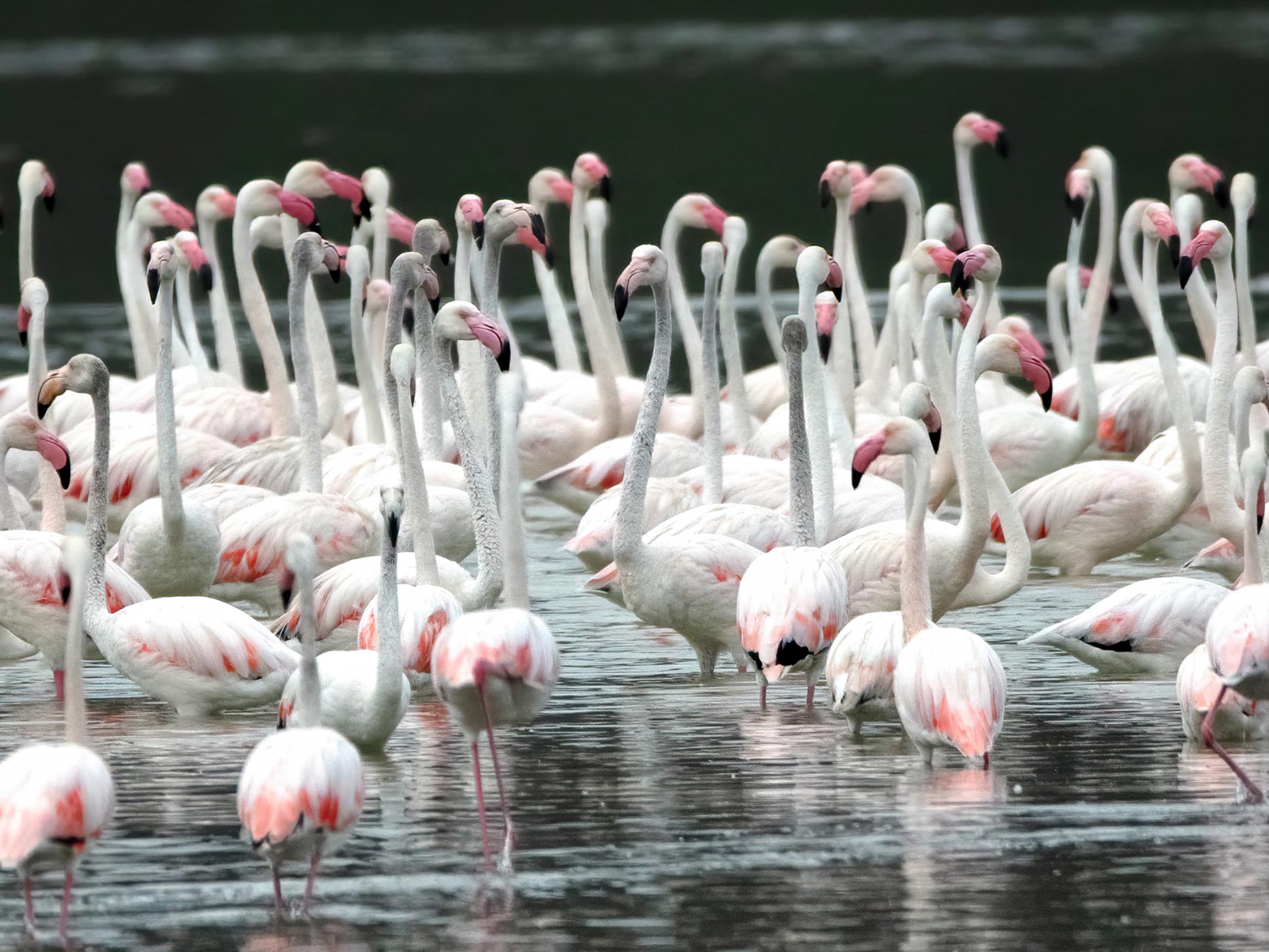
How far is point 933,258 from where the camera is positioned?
37.0 feet

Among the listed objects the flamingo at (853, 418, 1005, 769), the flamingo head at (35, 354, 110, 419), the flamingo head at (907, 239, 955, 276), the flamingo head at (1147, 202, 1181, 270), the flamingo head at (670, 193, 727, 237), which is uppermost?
the flamingo head at (670, 193, 727, 237)

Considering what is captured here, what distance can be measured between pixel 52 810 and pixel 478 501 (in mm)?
3587

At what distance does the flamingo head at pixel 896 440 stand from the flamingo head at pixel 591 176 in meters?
5.53

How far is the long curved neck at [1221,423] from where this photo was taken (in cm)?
982

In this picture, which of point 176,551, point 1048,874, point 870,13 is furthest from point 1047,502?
point 870,13

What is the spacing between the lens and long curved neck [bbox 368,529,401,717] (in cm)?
710

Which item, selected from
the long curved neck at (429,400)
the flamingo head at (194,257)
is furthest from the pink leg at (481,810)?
the flamingo head at (194,257)

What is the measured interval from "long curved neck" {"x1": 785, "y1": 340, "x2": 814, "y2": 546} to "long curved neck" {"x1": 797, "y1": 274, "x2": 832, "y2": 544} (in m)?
0.33

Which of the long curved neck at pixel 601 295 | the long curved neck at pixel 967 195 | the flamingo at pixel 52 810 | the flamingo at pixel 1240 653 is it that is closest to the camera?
the flamingo at pixel 52 810

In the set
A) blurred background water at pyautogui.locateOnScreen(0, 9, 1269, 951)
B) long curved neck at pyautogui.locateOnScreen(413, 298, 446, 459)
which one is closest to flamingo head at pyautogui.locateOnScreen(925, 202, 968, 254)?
blurred background water at pyautogui.locateOnScreen(0, 9, 1269, 951)

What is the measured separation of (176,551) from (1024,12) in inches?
2214

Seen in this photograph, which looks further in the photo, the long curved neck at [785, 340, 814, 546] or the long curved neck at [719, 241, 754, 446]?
the long curved neck at [719, 241, 754, 446]

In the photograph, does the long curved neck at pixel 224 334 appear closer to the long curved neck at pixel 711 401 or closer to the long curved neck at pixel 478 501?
the long curved neck at pixel 711 401

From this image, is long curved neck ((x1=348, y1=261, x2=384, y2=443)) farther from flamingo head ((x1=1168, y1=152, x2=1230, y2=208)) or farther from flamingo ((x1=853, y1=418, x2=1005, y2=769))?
flamingo ((x1=853, y1=418, x2=1005, y2=769))
